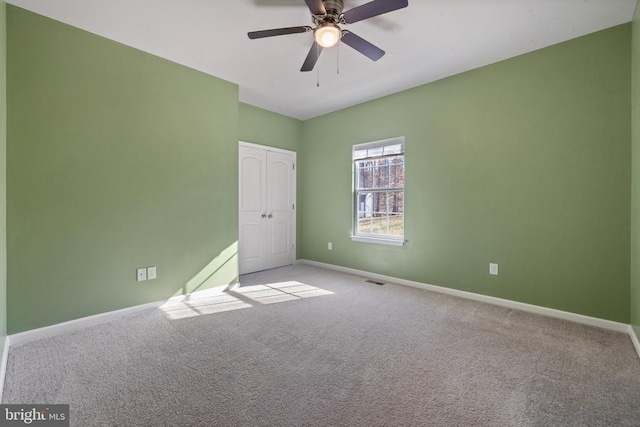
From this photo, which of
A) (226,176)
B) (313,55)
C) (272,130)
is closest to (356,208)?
(272,130)

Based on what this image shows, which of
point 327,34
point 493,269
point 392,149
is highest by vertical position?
point 327,34

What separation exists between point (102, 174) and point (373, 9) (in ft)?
9.19

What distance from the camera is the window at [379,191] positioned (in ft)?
13.7

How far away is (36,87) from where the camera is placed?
7.93 ft

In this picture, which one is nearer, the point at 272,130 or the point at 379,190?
the point at 379,190

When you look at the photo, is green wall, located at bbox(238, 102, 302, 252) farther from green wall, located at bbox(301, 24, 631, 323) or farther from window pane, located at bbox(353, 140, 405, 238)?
green wall, located at bbox(301, 24, 631, 323)

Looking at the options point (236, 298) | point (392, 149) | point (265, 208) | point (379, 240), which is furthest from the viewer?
point (265, 208)

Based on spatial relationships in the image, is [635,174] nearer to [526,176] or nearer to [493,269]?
[526,176]

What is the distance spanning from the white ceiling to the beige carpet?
9.02 feet

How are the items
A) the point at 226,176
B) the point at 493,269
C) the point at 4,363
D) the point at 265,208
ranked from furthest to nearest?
the point at 265,208
the point at 226,176
the point at 493,269
the point at 4,363

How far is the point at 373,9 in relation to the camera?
1973 mm

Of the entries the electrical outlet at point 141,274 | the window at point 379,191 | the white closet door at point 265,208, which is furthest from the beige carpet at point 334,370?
the white closet door at point 265,208

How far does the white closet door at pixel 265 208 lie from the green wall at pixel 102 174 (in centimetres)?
88

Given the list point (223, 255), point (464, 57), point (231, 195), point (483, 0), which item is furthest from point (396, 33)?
point (223, 255)
